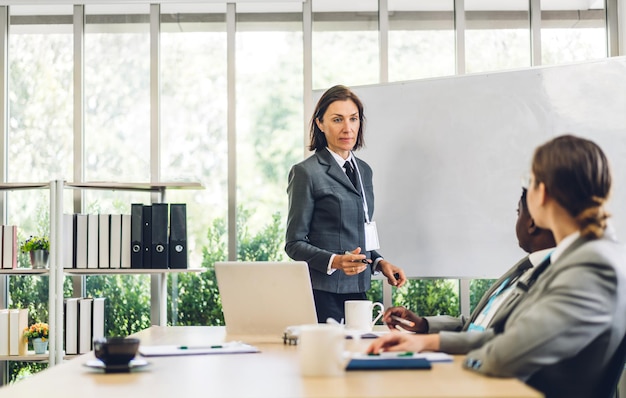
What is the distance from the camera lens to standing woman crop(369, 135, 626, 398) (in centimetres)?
161

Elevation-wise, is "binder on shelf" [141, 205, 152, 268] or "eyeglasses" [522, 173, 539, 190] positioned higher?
"eyeglasses" [522, 173, 539, 190]

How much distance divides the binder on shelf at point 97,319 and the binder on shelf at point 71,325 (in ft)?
0.31

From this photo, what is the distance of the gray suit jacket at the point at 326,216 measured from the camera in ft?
11.0

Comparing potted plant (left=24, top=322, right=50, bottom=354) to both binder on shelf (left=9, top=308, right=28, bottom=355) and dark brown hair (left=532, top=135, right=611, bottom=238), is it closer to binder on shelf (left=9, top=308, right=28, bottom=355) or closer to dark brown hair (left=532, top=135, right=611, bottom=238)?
binder on shelf (left=9, top=308, right=28, bottom=355)

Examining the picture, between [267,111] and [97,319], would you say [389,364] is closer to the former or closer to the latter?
[97,319]

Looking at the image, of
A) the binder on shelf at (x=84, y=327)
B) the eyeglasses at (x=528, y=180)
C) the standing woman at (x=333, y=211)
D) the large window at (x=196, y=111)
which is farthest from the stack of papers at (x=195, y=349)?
the large window at (x=196, y=111)

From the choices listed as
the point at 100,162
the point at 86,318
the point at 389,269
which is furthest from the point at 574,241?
the point at 100,162

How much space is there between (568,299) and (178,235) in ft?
10.0

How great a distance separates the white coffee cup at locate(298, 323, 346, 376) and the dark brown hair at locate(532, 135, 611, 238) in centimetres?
57

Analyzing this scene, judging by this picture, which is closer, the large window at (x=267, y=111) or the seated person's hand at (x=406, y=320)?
the seated person's hand at (x=406, y=320)

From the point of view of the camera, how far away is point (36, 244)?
440 cm

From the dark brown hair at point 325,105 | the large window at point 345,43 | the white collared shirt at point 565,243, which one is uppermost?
the large window at point 345,43

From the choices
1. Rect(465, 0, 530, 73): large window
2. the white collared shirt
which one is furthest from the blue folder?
Rect(465, 0, 530, 73): large window

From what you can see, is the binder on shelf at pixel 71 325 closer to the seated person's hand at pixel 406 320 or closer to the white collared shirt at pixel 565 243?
the seated person's hand at pixel 406 320
